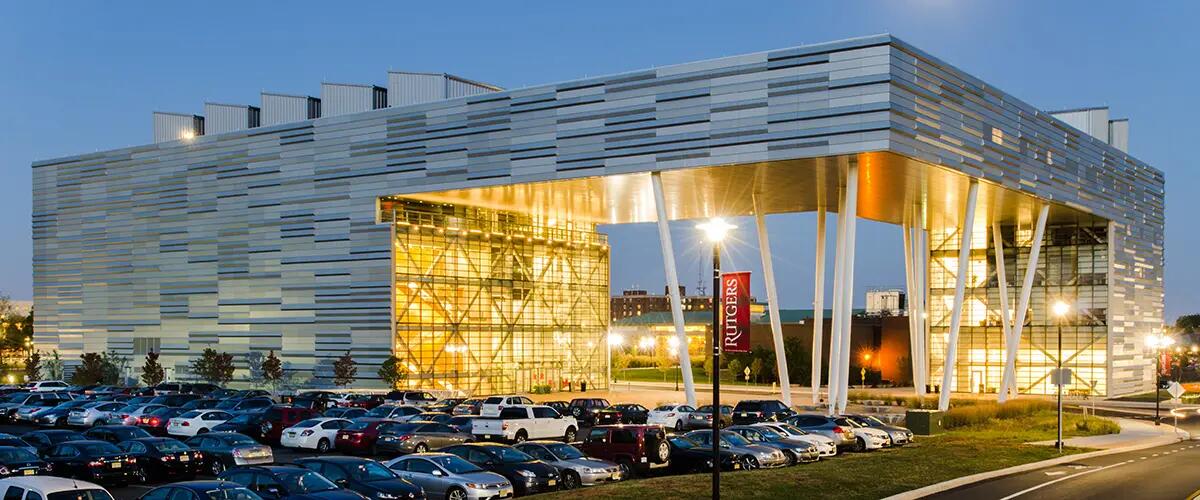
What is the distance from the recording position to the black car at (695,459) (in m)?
32.7

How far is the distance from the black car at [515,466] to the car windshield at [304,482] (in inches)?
243

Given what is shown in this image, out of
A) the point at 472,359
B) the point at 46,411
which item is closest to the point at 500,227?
the point at 472,359

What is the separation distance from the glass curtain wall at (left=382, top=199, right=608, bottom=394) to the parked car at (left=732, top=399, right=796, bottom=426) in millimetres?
Result: 30590

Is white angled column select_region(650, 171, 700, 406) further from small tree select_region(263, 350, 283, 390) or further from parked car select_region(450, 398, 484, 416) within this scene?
small tree select_region(263, 350, 283, 390)

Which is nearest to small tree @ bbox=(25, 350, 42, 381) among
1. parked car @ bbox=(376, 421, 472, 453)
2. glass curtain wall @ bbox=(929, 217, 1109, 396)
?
parked car @ bbox=(376, 421, 472, 453)

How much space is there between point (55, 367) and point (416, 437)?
7039 cm

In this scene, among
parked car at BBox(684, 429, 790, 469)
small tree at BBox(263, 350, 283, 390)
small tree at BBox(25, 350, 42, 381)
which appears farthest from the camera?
small tree at BBox(25, 350, 42, 381)

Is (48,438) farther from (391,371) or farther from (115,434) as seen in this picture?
(391,371)

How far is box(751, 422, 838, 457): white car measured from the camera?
37688mm

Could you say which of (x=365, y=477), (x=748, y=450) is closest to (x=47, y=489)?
(x=365, y=477)

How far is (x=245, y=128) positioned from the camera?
8494cm

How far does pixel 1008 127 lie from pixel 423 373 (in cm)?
4107

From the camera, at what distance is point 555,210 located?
267 feet

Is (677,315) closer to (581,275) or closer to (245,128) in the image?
(581,275)
